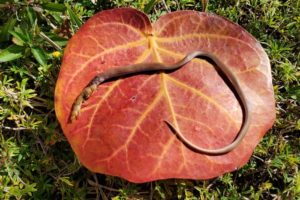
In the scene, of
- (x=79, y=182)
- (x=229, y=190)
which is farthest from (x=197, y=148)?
(x=79, y=182)

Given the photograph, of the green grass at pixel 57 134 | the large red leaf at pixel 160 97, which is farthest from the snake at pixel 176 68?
the green grass at pixel 57 134

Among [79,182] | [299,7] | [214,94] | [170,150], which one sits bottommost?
[79,182]

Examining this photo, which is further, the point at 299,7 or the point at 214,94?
the point at 299,7

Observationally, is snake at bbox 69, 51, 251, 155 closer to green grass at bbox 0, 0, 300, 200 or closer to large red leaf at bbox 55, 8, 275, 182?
large red leaf at bbox 55, 8, 275, 182

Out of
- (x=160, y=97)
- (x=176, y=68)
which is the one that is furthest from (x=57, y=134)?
(x=176, y=68)

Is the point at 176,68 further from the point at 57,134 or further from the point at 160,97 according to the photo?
the point at 57,134

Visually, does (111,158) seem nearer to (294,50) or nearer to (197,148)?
(197,148)
